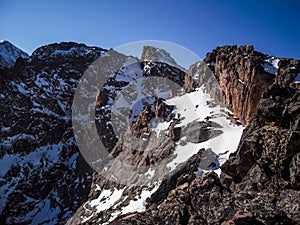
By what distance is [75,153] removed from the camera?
98.6 meters

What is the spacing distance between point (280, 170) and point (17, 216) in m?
83.0

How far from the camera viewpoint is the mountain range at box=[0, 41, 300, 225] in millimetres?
16875

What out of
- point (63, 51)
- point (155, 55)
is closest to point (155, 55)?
point (155, 55)

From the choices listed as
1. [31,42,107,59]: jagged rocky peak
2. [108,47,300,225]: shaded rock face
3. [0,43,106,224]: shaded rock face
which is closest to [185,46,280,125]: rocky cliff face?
[108,47,300,225]: shaded rock face

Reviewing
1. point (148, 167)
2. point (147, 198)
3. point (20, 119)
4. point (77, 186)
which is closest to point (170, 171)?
point (147, 198)

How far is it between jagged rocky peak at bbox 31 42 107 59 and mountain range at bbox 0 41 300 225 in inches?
31.5

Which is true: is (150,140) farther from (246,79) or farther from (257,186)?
(257,186)

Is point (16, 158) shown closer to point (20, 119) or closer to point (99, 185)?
point (20, 119)

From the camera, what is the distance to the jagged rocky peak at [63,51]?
6043 inches

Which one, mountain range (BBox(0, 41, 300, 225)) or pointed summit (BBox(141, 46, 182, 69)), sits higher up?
pointed summit (BBox(141, 46, 182, 69))

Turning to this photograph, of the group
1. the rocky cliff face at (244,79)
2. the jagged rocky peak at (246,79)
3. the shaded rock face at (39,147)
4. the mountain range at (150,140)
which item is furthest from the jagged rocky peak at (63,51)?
the jagged rocky peak at (246,79)

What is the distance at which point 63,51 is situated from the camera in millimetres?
161000

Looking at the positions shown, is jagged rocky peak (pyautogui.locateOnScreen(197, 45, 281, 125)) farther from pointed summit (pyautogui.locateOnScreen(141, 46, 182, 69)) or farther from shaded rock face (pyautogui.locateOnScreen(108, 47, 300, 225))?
pointed summit (pyautogui.locateOnScreen(141, 46, 182, 69))

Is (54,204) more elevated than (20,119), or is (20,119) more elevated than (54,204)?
(20,119)
